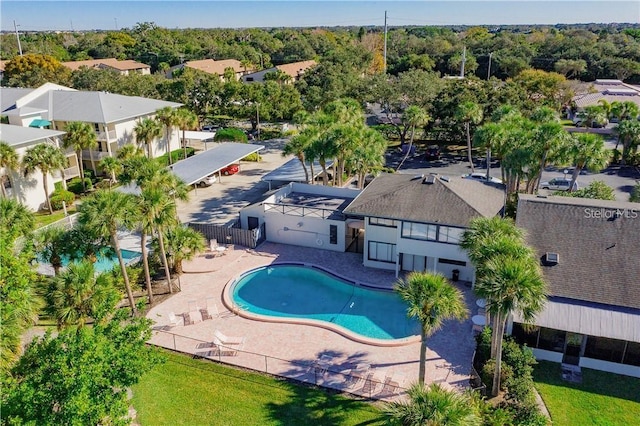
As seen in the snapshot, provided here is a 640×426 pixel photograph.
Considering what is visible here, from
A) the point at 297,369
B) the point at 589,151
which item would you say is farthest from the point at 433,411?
the point at 589,151

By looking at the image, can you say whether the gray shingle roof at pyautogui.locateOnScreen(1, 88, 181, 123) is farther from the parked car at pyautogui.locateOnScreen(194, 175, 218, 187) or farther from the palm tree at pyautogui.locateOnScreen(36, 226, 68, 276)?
the palm tree at pyautogui.locateOnScreen(36, 226, 68, 276)

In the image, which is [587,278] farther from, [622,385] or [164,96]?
[164,96]

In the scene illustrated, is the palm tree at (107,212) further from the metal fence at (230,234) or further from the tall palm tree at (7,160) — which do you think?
the tall palm tree at (7,160)

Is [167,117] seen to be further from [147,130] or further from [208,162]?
[208,162]

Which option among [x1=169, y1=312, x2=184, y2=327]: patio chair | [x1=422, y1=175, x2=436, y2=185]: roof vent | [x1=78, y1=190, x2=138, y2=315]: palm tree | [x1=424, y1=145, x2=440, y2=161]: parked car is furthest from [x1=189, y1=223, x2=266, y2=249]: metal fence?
[x1=424, y1=145, x2=440, y2=161]: parked car

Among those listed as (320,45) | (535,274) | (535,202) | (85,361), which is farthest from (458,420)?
(320,45)

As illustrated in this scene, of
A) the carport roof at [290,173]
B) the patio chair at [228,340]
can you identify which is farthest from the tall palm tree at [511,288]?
the carport roof at [290,173]
